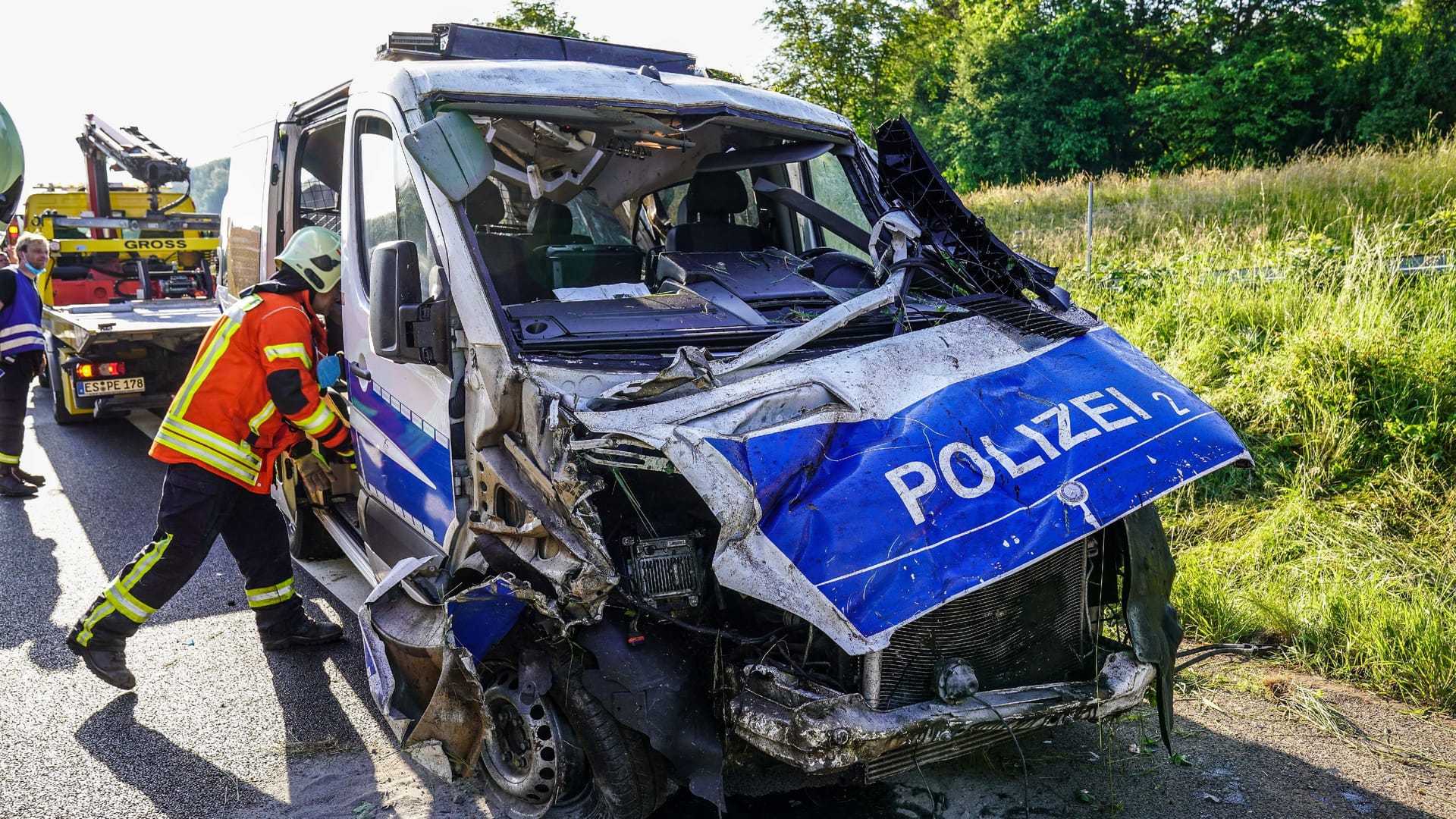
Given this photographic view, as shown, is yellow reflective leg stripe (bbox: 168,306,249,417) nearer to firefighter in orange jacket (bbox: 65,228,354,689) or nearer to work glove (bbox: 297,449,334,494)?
firefighter in orange jacket (bbox: 65,228,354,689)

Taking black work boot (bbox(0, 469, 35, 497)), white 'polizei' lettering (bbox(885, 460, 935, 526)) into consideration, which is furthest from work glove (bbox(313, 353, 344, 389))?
black work boot (bbox(0, 469, 35, 497))

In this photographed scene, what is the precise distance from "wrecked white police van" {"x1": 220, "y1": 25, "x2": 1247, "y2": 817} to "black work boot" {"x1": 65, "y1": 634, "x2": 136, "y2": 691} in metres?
1.08

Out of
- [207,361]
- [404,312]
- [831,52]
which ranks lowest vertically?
[207,361]

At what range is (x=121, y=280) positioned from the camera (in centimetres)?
1123

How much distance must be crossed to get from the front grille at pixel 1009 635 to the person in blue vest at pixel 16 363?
6.63m

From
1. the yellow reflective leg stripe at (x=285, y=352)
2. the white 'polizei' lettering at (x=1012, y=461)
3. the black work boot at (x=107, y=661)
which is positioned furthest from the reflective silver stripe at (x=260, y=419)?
the white 'polizei' lettering at (x=1012, y=461)

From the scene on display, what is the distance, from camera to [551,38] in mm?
4496

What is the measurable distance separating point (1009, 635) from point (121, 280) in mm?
11374

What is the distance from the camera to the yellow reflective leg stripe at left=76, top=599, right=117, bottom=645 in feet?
13.1

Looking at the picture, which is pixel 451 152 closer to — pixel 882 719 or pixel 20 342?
pixel 882 719

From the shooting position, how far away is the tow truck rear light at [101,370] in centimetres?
736

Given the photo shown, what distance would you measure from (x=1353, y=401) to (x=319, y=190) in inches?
216

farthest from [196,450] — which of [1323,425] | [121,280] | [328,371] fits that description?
[121,280]

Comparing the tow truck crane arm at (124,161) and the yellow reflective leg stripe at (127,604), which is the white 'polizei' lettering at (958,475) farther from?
the tow truck crane arm at (124,161)
